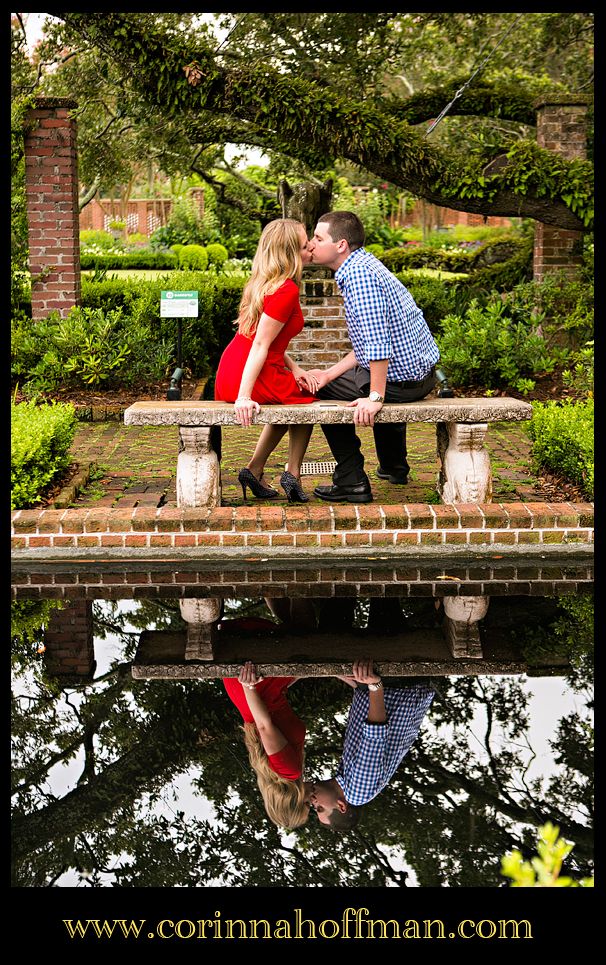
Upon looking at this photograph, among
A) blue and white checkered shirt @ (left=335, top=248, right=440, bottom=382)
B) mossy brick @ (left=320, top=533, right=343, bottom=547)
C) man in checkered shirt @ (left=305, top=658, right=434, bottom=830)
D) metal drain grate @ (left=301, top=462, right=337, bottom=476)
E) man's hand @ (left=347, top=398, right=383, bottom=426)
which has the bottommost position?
man in checkered shirt @ (left=305, top=658, right=434, bottom=830)

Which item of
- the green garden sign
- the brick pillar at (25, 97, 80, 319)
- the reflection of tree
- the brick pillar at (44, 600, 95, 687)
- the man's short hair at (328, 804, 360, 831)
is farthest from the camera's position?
the brick pillar at (25, 97, 80, 319)

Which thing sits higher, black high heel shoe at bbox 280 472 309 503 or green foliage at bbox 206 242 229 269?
green foliage at bbox 206 242 229 269

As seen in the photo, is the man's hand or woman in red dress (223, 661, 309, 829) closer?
woman in red dress (223, 661, 309, 829)

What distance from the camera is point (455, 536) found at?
576 centimetres

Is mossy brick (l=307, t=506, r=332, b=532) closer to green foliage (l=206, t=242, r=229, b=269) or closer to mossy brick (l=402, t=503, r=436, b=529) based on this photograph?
mossy brick (l=402, t=503, r=436, b=529)

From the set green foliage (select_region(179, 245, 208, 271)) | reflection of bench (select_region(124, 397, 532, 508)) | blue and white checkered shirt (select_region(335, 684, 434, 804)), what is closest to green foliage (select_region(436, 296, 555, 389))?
reflection of bench (select_region(124, 397, 532, 508))

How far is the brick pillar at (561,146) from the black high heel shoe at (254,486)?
565 cm

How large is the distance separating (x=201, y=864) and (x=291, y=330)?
3.49 meters

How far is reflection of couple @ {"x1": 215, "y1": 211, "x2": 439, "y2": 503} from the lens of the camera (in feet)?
18.8

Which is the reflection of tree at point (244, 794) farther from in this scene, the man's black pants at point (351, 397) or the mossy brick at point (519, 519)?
the man's black pants at point (351, 397)

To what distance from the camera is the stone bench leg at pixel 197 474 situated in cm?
594

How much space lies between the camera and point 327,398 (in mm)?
6242

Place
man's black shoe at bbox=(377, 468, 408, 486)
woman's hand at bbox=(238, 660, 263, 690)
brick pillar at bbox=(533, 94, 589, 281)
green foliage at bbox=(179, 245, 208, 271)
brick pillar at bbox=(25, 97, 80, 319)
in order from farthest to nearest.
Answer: green foliage at bbox=(179, 245, 208, 271)
brick pillar at bbox=(533, 94, 589, 281)
brick pillar at bbox=(25, 97, 80, 319)
man's black shoe at bbox=(377, 468, 408, 486)
woman's hand at bbox=(238, 660, 263, 690)
